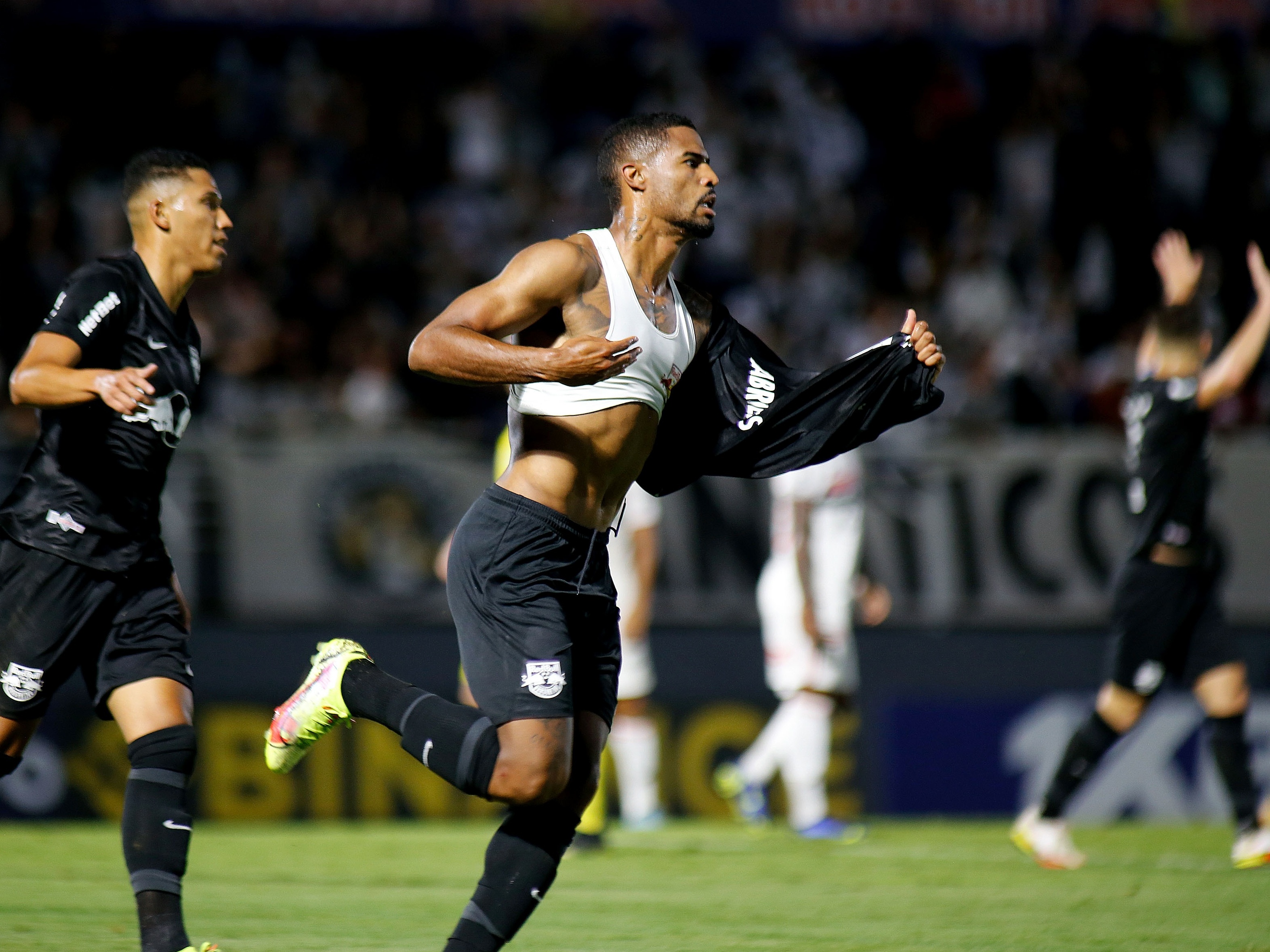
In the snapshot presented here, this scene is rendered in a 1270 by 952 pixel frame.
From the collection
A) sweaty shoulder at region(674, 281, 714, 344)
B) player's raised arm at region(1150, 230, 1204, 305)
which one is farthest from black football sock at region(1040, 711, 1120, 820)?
sweaty shoulder at region(674, 281, 714, 344)

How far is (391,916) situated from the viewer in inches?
245

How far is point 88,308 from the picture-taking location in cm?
499

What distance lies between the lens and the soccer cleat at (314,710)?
486 cm

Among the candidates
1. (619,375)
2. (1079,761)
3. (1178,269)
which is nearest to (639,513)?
(1079,761)

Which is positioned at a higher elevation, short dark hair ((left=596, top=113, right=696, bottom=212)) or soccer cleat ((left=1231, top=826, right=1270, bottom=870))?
short dark hair ((left=596, top=113, right=696, bottom=212))

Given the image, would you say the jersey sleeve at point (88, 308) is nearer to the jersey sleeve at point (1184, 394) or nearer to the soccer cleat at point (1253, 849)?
the jersey sleeve at point (1184, 394)

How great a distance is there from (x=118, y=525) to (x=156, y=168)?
1.19 metres

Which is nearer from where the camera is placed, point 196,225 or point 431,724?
point 431,724

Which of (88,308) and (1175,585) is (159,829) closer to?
(88,308)

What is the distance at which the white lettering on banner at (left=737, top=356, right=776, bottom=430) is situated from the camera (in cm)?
520

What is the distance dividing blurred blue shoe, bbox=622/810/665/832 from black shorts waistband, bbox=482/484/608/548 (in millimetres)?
5186

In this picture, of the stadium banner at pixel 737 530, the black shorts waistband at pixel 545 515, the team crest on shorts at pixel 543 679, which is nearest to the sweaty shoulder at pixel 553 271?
the black shorts waistband at pixel 545 515

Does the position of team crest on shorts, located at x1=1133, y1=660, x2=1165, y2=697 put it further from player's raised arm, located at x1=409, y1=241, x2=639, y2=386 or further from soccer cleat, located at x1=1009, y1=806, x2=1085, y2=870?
player's raised arm, located at x1=409, y1=241, x2=639, y2=386

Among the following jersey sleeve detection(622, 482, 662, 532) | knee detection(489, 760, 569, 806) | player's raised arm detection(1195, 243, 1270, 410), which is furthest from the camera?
jersey sleeve detection(622, 482, 662, 532)
